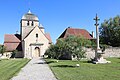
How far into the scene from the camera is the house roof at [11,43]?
191 feet

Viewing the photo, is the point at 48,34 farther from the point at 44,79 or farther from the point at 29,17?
the point at 44,79

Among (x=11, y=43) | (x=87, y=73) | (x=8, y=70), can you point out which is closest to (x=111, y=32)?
(x=11, y=43)

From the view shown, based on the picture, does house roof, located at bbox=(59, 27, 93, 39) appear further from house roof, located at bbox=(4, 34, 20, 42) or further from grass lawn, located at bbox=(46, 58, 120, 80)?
grass lawn, located at bbox=(46, 58, 120, 80)

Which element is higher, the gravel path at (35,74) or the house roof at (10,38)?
the house roof at (10,38)

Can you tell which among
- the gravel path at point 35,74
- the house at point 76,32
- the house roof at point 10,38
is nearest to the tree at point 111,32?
the house at point 76,32

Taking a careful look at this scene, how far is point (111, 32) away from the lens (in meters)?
56.6

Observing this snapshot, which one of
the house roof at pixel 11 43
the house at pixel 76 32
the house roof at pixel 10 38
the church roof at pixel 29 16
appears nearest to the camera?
the house at pixel 76 32

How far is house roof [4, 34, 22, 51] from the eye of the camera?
58.2m

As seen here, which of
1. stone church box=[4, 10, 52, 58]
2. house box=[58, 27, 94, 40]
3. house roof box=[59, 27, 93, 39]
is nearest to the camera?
house roof box=[59, 27, 93, 39]

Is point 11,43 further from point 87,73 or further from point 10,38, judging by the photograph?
point 87,73

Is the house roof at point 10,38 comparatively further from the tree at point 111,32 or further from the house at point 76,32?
the tree at point 111,32

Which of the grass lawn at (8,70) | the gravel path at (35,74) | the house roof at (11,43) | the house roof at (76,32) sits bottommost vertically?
the grass lawn at (8,70)

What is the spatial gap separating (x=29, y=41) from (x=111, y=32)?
67.3 feet

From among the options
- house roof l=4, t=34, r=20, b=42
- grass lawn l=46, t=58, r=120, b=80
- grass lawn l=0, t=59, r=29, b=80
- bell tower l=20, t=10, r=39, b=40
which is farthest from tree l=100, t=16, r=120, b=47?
grass lawn l=46, t=58, r=120, b=80
